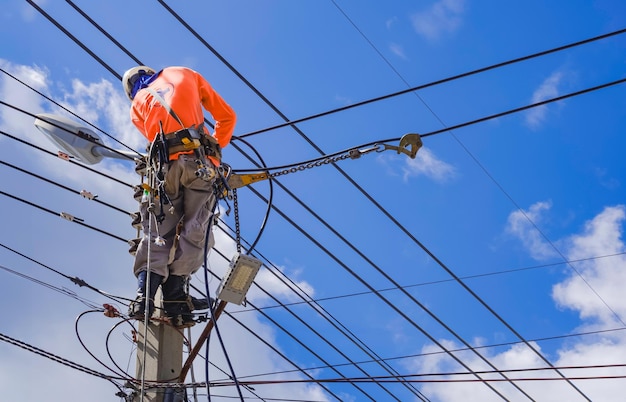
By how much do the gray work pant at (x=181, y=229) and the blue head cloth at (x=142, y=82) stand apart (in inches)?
33.4

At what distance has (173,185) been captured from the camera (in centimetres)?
564

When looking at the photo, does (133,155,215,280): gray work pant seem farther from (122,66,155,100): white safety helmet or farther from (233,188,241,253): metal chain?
(122,66,155,100): white safety helmet

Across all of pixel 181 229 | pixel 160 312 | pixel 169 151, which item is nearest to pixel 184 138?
pixel 169 151

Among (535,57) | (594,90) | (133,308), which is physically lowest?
(133,308)

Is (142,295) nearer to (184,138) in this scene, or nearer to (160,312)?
(160,312)

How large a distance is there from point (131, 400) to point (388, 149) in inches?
105

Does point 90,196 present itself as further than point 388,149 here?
→ Yes

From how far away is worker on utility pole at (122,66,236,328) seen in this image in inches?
214

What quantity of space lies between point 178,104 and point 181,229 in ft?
3.05

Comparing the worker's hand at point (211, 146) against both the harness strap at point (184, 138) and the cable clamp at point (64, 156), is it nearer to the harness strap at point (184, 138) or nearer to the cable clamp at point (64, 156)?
the harness strap at point (184, 138)

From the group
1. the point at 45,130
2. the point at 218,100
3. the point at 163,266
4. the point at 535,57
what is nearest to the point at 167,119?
the point at 218,100

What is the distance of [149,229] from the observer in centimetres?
570

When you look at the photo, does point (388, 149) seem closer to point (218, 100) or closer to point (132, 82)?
point (218, 100)

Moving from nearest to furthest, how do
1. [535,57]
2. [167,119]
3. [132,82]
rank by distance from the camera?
1. [535,57]
2. [167,119]
3. [132,82]
